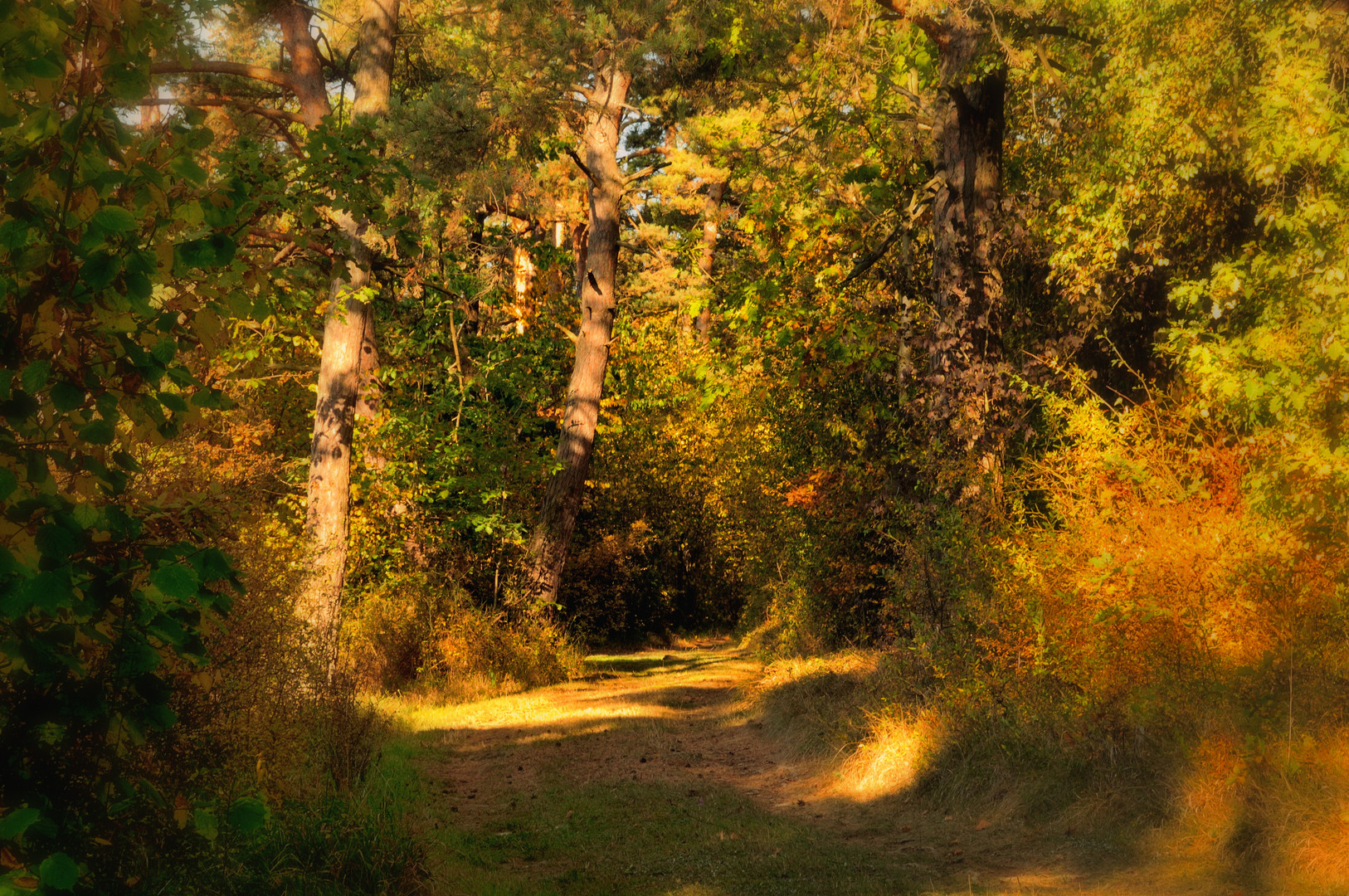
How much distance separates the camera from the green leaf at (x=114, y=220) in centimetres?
312

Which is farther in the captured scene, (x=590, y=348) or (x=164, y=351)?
(x=590, y=348)

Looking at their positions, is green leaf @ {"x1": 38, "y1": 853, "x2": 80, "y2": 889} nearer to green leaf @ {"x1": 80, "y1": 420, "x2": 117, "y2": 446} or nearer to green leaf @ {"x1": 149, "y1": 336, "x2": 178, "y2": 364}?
green leaf @ {"x1": 80, "y1": 420, "x2": 117, "y2": 446}

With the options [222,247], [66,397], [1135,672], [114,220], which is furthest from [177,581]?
[1135,672]

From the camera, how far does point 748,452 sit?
23.7 m

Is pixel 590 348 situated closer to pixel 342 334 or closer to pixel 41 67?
pixel 342 334

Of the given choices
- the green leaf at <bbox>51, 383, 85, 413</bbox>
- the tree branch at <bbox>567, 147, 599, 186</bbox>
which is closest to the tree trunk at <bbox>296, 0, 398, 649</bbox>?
the tree branch at <bbox>567, 147, 599, 186</bbox>

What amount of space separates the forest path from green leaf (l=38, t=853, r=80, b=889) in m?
4.01

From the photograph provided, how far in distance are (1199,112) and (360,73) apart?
966cm

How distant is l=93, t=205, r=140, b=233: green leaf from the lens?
10.2ft

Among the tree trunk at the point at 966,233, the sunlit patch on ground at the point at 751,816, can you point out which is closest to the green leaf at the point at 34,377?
the sunlit patch on ground at the point at 751,816

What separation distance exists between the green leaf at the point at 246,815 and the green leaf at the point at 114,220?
186 cm

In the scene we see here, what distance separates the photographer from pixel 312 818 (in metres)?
6.45

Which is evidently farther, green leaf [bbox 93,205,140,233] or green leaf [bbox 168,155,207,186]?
green leaf [bbox 168,155,207,186]

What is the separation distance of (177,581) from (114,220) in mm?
1076
